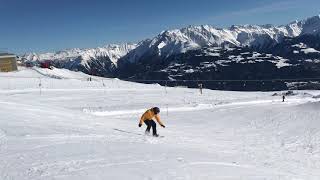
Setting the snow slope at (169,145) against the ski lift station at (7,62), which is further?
the ski lift station at (7,62)

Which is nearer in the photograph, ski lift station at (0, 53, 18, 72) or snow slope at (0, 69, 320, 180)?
snow slope at (0, 69, 320, 180)

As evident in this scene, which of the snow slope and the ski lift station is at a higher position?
the ski lift station

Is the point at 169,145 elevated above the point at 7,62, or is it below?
below

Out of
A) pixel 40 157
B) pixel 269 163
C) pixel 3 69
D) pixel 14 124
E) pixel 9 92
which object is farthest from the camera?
pixel 3 69

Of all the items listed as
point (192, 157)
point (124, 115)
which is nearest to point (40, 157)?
point (192, 157)

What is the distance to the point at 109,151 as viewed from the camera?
19578 mm

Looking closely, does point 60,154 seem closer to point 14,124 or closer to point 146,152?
point 146,152

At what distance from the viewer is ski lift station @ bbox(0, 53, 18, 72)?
295 feet

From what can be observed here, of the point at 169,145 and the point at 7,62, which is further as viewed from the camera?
the point at 7,62

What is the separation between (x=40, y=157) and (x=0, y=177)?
129 inches

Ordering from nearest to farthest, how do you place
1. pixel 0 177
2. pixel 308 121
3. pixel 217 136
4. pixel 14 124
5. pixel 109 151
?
pixel 0 177 → pixel 109 151 → pixel 14 124 → pixel 217 136 → pixel 308 121

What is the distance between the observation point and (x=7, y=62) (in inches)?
3563

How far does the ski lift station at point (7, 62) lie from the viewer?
89.8 meters

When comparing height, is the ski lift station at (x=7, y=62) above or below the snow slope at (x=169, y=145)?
above
